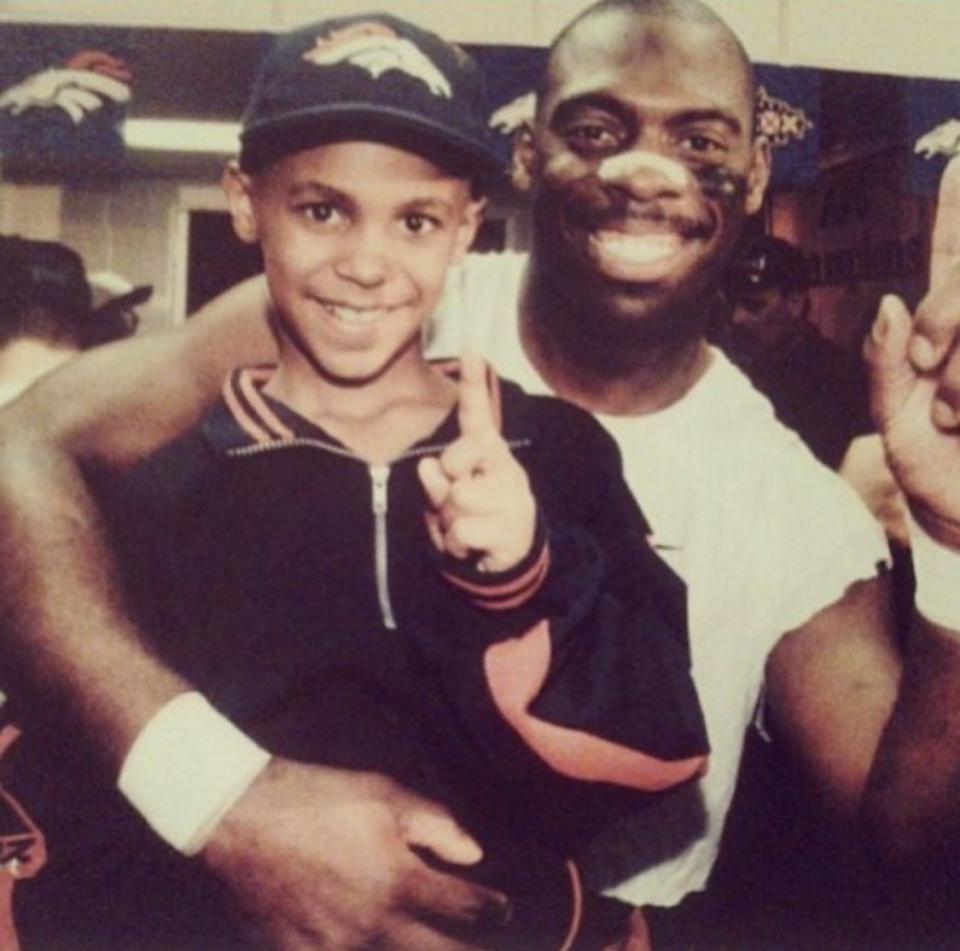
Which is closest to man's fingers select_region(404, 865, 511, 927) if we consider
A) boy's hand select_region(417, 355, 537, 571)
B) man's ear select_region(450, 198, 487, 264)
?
boy's hand select_region(417, 355, 537, 571)

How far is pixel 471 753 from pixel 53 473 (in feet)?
0.88

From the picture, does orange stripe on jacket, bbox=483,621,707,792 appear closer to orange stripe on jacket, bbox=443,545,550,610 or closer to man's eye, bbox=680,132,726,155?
orange stripe on jacket, bbox=443,545,550,610

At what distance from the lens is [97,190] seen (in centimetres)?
83

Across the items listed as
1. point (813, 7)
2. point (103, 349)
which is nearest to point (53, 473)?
point (103, 349)

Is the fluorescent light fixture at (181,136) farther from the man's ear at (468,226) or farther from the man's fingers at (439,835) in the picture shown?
the man's fingers at (439,835)

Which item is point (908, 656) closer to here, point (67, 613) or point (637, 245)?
point (637, 245)

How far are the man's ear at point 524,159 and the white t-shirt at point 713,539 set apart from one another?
4 centimetres

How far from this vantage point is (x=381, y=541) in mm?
753

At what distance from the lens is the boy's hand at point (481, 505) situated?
0.61 meters

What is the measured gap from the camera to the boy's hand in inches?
24.2

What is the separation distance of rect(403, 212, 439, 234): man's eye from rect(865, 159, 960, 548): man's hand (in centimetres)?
24

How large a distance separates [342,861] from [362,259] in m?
0.31

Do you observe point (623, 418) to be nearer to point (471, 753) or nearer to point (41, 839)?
point (471, 753)

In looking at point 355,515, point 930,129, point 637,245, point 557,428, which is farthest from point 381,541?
point 930,129
